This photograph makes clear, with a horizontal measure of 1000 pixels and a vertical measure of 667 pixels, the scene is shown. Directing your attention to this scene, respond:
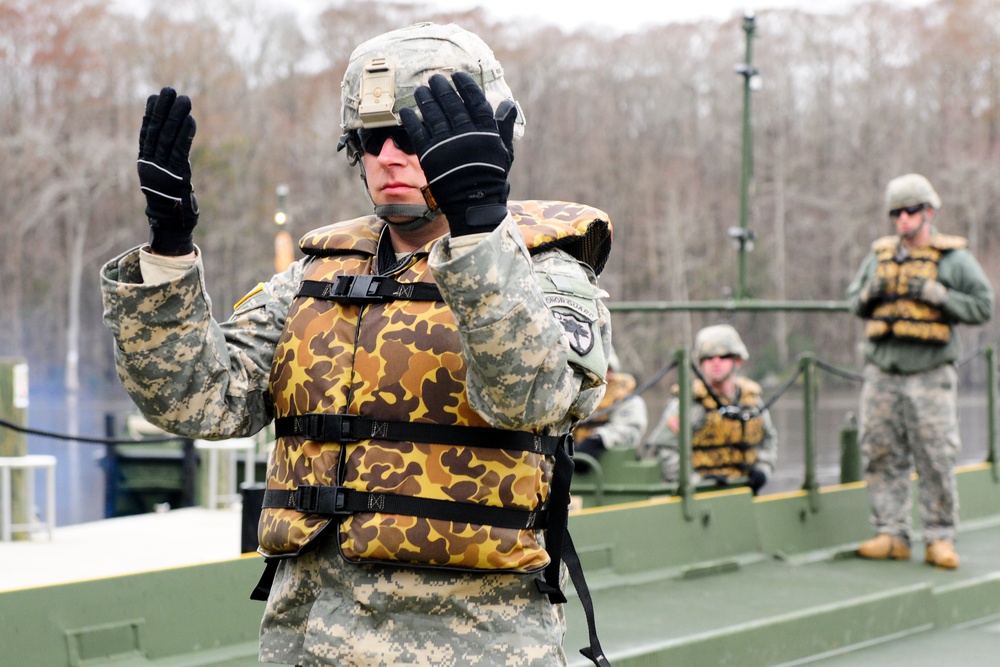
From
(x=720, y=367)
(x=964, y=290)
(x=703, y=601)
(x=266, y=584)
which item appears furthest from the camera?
(x=720, y=367)

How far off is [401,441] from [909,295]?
16.4 feet

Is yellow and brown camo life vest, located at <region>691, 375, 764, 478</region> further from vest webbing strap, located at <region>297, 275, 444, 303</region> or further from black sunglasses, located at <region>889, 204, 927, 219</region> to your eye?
vest webbing strap, located at <region>297, 275, 444, 303</region>

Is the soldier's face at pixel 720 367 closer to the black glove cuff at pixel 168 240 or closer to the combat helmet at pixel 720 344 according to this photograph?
the combat helmet at pixel 720 344

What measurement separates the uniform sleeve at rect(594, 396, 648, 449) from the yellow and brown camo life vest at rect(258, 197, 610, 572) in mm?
5545

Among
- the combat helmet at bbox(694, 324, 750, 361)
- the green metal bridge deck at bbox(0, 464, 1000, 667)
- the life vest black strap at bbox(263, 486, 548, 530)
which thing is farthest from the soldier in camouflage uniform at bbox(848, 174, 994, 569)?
the life vest black strap at bbox(263, 486, 548, 530)

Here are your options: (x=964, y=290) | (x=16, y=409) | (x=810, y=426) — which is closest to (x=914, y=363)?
(x=964, y=290)

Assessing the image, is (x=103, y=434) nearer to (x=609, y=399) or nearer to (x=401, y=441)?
(x=609, y=399)

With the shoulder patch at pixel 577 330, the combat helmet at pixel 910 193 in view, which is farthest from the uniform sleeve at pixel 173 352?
the combat helmet at pixel 910 193

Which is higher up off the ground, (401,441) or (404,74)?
(404,74)

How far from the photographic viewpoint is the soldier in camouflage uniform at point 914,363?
6.58 meters

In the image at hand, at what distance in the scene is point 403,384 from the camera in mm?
2043

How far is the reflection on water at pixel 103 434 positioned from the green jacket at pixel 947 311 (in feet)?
12.4

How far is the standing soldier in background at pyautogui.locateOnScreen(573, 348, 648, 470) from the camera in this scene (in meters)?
7.52

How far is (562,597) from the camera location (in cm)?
213
